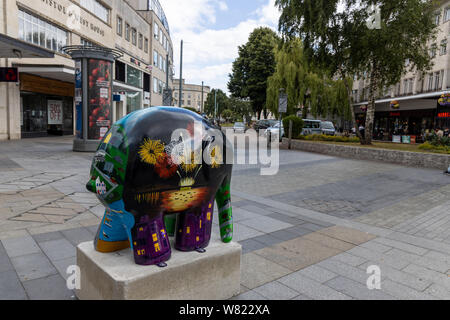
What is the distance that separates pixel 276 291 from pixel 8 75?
1772cm

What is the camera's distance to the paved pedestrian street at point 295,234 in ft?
9.82

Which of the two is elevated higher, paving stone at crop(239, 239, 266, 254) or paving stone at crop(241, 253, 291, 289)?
paving stone at crop(241, 253, 291, 289)

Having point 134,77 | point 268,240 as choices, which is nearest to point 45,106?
point 134,77

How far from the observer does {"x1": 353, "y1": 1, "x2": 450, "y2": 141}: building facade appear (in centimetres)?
2472

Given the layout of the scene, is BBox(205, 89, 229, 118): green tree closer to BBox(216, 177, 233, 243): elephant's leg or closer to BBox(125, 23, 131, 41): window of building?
BBox(125, 23, 131, 41): window of building

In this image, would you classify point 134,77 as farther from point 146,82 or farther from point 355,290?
point 355,290

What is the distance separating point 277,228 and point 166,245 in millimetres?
2797

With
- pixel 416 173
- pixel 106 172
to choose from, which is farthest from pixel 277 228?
pixel 416 173

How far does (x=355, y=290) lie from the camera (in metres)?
2.96

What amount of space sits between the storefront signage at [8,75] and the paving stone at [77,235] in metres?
14.9

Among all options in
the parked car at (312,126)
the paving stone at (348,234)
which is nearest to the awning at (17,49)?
the paving stone at (348,234)

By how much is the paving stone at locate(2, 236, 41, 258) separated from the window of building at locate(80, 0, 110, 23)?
2232 cm

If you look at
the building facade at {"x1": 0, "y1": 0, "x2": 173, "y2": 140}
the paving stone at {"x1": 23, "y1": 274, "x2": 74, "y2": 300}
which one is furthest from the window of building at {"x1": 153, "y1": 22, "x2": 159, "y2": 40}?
the paving stone at {"x1": 23, "y1": 274, "x2": 74, "y2": 300}

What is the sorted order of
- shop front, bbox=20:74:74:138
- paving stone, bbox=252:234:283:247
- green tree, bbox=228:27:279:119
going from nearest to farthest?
paving stone, bbox=252:234:283:247 → shop front, bbox=20:74:74:138 → green tree, bbox=228:27:279:119
